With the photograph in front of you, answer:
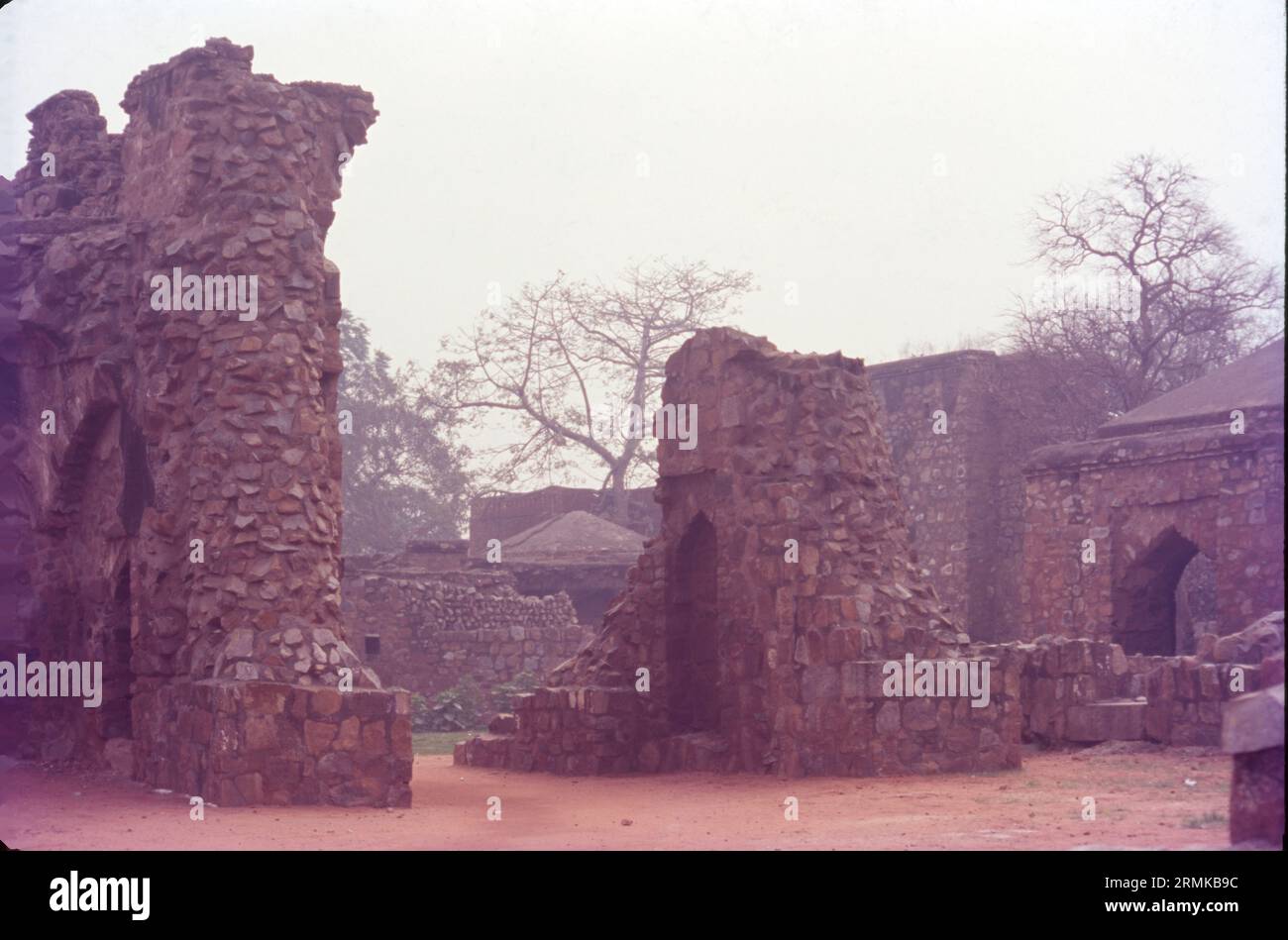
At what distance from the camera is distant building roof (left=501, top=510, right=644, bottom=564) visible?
108 ft

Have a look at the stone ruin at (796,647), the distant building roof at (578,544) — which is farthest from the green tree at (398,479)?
the stone ruin at (796,647)

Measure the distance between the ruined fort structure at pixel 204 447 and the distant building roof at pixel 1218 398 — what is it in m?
12.4

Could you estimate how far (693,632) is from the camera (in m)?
16.4

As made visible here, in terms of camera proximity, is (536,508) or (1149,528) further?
(536,508)

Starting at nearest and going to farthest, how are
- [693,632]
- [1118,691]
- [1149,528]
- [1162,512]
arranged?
[693,632], [1118,691], [1162,512], [1149,528]

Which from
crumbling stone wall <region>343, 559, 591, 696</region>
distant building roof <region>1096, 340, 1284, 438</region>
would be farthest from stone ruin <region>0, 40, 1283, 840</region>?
crumbling stone wall <region>343, 559, 591, 696</region>

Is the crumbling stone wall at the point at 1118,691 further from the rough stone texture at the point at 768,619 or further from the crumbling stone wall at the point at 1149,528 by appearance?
the crumbling stone wall at the point at 1149,528

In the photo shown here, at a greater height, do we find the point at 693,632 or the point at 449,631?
the point at 693,632

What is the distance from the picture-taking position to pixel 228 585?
41.0ft

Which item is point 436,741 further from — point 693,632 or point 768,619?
point 768,619

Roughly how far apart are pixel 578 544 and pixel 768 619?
19.3m

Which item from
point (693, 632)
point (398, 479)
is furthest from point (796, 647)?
point (398, 479)

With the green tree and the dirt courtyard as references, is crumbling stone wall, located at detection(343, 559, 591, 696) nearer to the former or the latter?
the dirt courtyard
